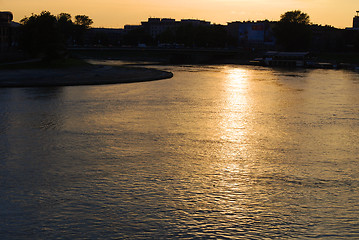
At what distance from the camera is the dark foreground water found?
29.2ft

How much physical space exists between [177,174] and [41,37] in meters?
48.9

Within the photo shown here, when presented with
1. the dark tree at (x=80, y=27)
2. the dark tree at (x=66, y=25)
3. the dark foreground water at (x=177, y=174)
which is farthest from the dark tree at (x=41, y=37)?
the dark tree at (x=80, y=27)

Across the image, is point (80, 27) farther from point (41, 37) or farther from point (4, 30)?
point (41, 37)

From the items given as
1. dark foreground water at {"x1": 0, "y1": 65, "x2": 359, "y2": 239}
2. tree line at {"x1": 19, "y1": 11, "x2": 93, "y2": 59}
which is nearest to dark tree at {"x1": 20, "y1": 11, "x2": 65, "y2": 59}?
tree line at {"x1": 19, "y1": 11, "x2": 93, "y2": 59}

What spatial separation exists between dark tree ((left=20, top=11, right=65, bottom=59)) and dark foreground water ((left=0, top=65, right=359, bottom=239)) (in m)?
34.2

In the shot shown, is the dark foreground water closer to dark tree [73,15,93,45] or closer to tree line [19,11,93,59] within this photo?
tree line [19,11,93,59]

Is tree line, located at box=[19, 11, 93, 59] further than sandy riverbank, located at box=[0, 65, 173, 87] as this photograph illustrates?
Yes

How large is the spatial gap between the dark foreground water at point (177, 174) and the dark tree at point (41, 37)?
34152 mm

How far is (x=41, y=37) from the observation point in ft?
186

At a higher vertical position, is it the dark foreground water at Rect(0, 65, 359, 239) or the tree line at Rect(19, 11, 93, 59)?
the tree line at Rect(19, 11, 93, 59)

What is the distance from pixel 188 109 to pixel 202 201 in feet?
51.3

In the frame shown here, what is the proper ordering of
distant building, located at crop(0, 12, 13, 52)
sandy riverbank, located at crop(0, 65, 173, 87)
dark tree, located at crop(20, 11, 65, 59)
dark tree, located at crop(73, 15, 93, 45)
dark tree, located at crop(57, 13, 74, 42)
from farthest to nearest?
dark tree, located at crop(73, 15, 93, 45) → dark tree, located at crop(57, 13, 74, 42) → distant building, located at crop(0, 12, 13, 52) → dark tree, located at crop(20, 11, 65, 59) → sandy riverbank, located at crop(0, 65, 173, 87)

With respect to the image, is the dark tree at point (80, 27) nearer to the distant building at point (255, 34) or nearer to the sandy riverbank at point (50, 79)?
the distant building at point (255, 34)

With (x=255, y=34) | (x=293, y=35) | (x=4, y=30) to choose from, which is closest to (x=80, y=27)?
(x=255, y=34)
